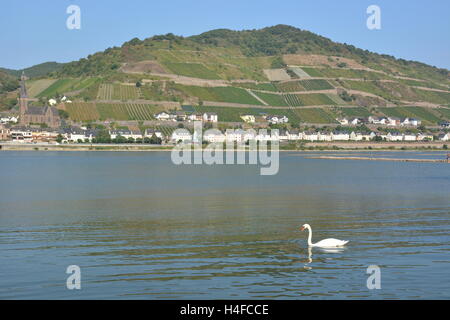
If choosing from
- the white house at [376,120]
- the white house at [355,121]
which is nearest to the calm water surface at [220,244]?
the white house at [355,121]

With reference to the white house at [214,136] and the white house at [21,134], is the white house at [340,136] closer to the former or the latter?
the white house at [214,136]

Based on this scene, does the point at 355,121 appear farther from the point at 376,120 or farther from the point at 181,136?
the point at 181,136

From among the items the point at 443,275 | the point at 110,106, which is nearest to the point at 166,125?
the point at 110,106

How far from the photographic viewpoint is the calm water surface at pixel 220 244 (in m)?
16.2

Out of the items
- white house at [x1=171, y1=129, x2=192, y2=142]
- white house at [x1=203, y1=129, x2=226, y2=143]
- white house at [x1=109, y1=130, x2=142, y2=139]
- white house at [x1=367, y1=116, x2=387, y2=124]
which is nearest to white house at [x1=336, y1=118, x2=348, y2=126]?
white house at [x1=367, y1=116, x2=387, y2=124]

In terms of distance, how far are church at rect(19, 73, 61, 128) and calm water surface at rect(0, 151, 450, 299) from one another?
105m

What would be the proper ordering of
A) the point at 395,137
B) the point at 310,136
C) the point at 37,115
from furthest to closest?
the point at 395,137 < the point at 37,115 < the point at 310,136

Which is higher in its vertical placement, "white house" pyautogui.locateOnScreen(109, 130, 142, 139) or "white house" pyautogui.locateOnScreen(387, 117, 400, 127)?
"white house" pyautogui.locateOnScreen(387, 117, 400, 127)

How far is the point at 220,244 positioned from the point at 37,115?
137555 millimetres

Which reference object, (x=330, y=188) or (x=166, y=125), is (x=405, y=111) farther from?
(x=330, y=188)

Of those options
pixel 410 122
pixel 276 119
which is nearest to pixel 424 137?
pixel 410 122

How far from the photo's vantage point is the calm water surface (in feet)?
53.3

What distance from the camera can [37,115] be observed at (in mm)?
152500

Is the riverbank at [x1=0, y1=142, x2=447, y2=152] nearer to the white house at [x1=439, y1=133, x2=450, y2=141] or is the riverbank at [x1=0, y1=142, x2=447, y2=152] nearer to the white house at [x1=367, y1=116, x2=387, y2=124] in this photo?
the white house at [x1=439, y1=133, x2=450, y2=141]
